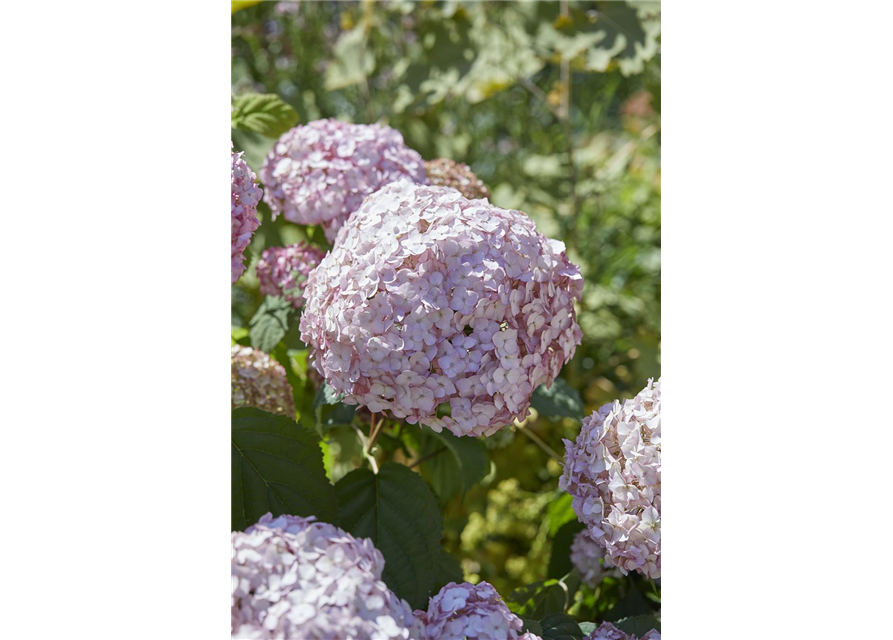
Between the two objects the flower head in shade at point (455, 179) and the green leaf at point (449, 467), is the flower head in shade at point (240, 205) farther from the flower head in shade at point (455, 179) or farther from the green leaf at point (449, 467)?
the green leaf at point (449, 467)

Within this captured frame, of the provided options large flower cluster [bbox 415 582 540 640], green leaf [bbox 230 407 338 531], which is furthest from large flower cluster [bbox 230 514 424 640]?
green leaf [bbox 230 407 338 531]

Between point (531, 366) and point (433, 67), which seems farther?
point (433, 67)

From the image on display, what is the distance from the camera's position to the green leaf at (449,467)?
1.10 meters

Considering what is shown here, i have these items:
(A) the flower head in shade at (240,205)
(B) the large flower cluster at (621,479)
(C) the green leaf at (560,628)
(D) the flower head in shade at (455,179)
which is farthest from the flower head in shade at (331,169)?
(C) the green leaf at (560,628)

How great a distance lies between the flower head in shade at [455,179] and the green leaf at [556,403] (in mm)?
292

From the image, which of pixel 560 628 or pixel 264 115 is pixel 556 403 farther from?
pixel 264 115

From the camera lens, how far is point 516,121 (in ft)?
9.20

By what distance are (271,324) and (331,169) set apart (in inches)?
9.2

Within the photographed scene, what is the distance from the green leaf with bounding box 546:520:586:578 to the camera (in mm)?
1184

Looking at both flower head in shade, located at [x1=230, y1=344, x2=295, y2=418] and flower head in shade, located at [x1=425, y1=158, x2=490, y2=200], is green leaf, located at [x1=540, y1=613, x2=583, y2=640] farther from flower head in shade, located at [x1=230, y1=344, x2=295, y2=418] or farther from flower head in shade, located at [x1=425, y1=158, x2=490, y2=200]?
flower head in shade, located at [x1=425, y1=158, x2=490, y2=200]
